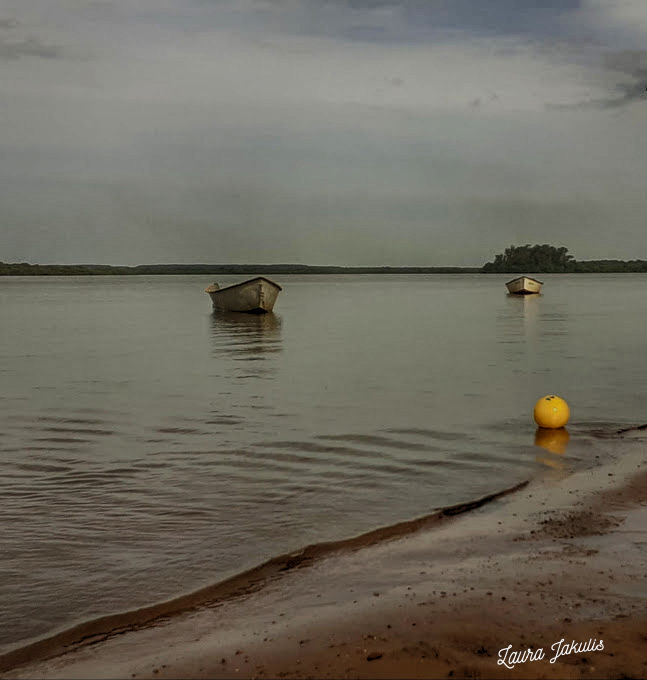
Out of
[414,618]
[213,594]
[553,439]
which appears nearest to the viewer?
[414,618]

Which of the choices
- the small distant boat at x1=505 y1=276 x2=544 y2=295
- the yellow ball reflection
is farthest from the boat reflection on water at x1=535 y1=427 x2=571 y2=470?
the small distant boat at x1=505 y1=276 x2=544 y2=295

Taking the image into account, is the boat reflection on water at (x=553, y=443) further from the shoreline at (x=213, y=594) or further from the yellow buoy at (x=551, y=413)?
the shoreline at (x=213, y=594)

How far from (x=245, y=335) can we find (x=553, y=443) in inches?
982

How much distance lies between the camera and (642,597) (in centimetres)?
586

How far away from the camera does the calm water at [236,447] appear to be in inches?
300

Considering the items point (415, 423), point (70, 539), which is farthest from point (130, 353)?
point (70, 539)

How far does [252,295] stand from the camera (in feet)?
165

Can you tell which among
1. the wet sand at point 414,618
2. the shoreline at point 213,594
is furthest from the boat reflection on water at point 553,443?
the wet sand at point 414,618

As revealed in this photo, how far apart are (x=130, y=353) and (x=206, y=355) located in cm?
284

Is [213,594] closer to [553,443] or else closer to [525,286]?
[553,443]

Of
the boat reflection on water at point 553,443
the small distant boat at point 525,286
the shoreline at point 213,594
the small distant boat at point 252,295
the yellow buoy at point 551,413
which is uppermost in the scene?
the small distant boat at point 525,286

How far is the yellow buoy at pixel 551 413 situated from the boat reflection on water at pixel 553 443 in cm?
13

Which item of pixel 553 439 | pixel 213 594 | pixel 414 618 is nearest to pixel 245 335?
pixel 553 439

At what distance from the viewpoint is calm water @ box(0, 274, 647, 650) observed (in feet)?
25.0
